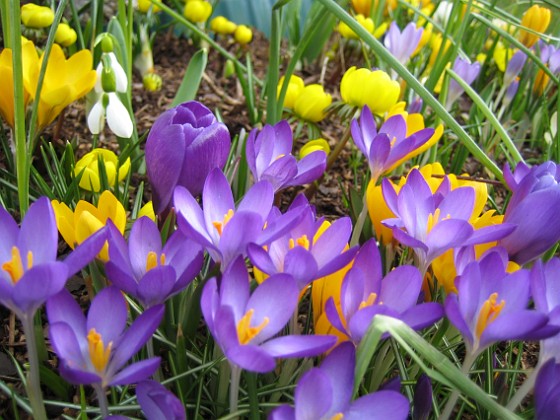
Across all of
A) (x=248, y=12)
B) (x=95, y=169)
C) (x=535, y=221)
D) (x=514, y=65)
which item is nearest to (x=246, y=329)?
(x=535, y=221)

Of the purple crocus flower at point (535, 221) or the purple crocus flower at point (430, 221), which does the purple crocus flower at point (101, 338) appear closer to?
the purple crocus flower at point (430, 221)

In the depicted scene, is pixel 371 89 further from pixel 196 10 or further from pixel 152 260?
pixel 196 10

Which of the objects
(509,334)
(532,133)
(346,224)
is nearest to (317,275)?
(346,224)

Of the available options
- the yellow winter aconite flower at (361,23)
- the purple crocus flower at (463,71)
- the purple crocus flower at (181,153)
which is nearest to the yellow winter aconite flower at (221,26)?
the yellow winter aconite flower at (361,23)

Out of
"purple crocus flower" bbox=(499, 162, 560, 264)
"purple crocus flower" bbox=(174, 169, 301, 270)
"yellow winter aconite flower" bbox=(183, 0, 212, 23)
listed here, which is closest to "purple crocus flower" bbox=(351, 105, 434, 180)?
"purple crocus flower" bbox=(499, 162, 560, 264)

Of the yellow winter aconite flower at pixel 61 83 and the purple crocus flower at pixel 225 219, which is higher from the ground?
the purple crocus flower at pixel 225 219
